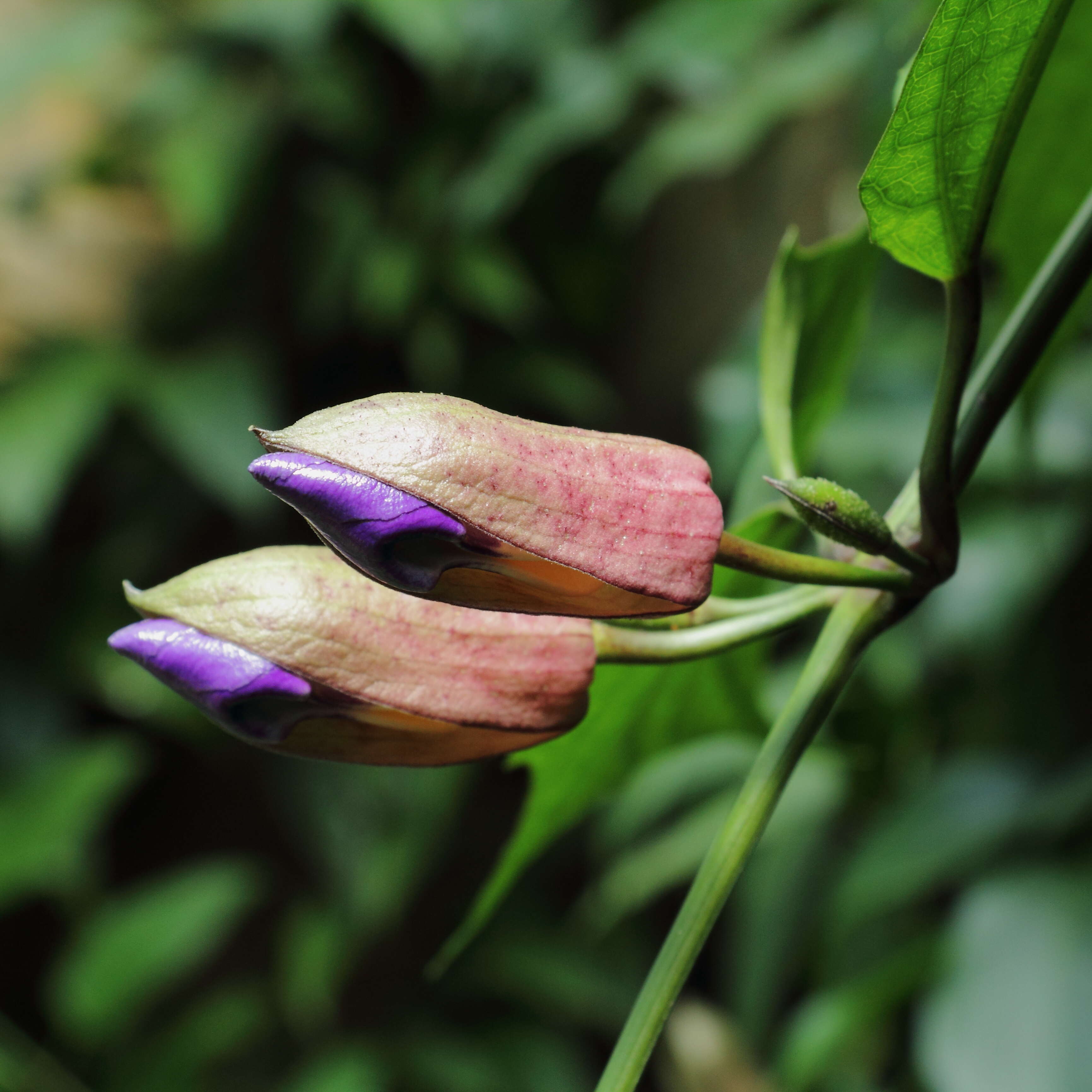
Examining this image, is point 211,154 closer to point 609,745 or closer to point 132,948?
point 132,948

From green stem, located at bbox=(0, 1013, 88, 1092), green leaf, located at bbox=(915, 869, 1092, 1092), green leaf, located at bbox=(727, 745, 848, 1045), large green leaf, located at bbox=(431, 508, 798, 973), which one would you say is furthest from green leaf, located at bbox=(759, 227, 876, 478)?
green stem, located at bbox=(0, 1013, 88, 1092)

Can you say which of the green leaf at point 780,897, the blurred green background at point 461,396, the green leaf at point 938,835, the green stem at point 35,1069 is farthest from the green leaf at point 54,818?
the green leaf at point 938,835

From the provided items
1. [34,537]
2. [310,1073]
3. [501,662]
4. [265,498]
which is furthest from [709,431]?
[34,537]

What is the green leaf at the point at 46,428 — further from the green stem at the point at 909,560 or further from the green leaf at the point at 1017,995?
the green stem at the point at 909,560

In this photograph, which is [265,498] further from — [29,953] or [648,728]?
[648,728]

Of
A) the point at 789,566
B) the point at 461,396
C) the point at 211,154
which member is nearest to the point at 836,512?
the point at 789,566

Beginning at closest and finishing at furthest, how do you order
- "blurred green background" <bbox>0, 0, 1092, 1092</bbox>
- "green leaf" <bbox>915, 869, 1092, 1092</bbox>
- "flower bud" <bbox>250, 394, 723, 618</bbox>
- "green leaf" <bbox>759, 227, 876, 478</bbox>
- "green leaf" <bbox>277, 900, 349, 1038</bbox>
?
"flower bud" <bbox>250, 394, 723, 618</bbox> → "green leaf" <bbox>759, 227, 876, 478</bbox> → "green leaf" <bbox>915, 869, 1092, 1092</bbox> → "blurred green background" <bbox>0, 0, 1092, 1092</bbox> → "green leaf" <bbox>277, 900, 349, 1038</bbox>

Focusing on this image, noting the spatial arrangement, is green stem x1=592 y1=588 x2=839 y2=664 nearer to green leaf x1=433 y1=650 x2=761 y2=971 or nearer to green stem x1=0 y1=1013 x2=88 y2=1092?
green leaf x1=433 y1=650 x2=761 y2=971
